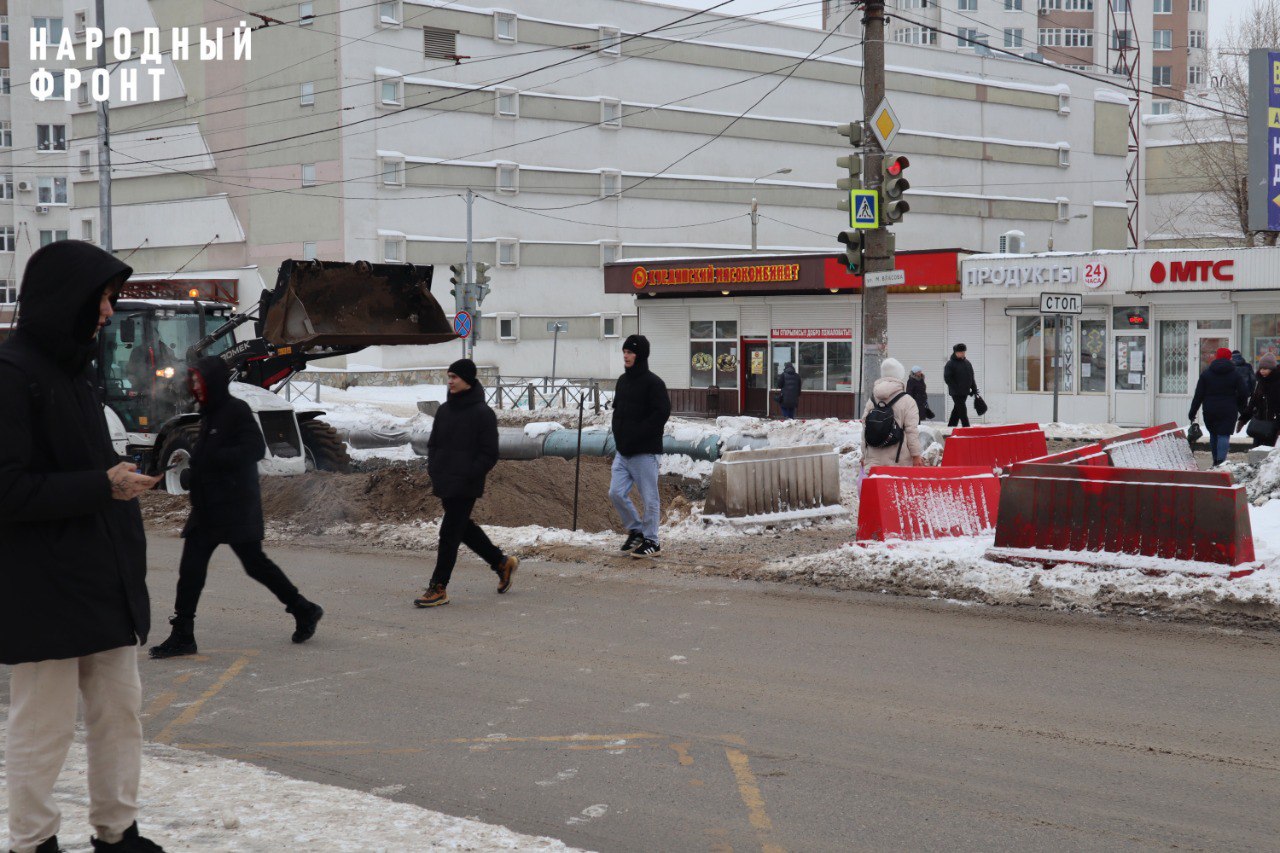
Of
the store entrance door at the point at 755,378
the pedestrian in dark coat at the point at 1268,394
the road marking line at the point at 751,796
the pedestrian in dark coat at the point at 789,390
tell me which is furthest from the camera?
the store entrance door at the point at 755,378

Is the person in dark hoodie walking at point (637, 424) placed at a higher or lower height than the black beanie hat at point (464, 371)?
lower

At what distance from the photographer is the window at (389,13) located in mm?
53219

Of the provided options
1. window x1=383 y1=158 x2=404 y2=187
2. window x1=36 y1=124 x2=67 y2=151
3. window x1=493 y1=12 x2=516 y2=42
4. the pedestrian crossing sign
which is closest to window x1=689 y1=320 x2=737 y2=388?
the pedestrian crossing sign

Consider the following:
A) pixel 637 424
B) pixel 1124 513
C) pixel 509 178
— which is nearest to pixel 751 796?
pixel 1124 513

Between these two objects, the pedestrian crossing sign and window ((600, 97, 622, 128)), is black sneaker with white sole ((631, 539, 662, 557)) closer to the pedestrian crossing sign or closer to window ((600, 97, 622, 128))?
the pedestrian crossing sign

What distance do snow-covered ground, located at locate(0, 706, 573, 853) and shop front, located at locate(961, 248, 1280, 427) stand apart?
80.8 feet

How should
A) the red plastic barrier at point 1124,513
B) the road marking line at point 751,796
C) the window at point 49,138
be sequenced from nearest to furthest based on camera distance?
the road marking line at point 751,796 < the red plastic barrier at point 1124,513 < the window at point 49,138

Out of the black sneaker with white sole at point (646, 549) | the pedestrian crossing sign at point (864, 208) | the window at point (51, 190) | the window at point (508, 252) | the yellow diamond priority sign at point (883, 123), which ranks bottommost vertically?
the black sneaker with white sole at point (646, 549)

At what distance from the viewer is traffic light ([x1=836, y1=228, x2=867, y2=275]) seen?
15930mm

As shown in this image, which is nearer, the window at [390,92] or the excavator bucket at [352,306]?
the excavator bucket at [352,306]

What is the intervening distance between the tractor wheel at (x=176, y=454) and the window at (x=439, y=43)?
41028 mm

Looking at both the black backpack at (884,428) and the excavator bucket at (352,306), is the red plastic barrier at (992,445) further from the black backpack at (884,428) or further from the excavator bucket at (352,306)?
the excavator bucket at (352,306)

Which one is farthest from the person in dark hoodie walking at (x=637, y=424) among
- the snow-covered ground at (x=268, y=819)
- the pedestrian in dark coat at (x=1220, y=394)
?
the pedestrian in dark coat at (x=1220, y=394)

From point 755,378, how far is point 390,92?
999 inches
